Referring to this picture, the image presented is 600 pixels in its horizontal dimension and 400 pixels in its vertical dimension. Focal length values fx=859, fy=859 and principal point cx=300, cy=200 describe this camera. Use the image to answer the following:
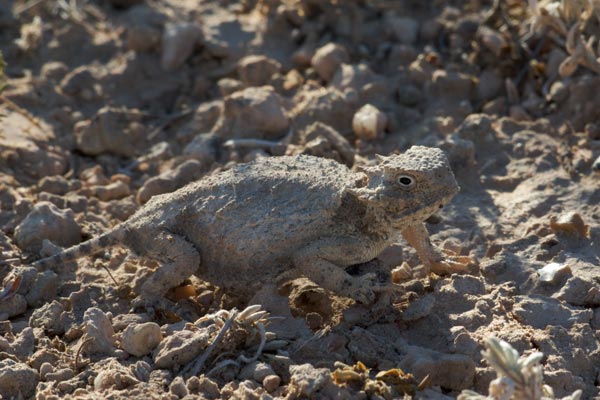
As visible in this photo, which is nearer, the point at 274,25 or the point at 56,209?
the point at 56,209

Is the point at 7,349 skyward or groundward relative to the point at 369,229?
groundward

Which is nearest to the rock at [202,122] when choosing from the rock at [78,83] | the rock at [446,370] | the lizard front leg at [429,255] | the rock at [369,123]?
the rock at [78,83]

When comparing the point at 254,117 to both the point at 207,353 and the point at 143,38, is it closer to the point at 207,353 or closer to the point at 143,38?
the point at 143,38

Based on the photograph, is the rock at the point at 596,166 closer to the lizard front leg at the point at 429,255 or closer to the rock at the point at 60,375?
the lizard front leg at the point at 429,255

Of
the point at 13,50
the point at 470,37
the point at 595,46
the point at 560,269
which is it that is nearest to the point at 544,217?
the point at 560,269

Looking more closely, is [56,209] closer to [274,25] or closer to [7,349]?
[7,349]
